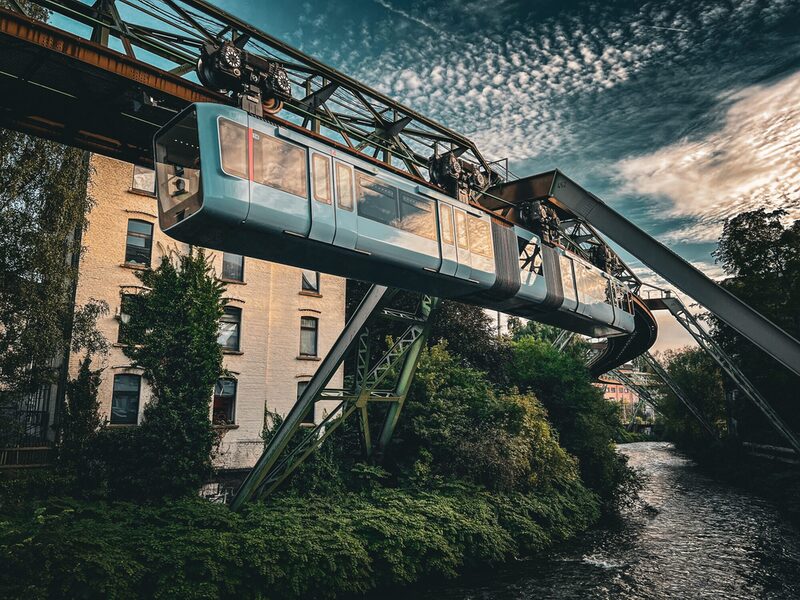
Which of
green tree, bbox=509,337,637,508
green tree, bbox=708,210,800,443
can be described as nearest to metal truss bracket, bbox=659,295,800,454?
green tree, bbox=708,210,800,443

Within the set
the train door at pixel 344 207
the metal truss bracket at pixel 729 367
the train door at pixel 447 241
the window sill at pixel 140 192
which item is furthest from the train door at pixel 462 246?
the metal truss bracket at pixel 729 367

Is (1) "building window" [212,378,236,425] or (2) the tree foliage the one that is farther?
(1) "building window" [212,378,236,425]

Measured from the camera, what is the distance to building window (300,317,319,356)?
80.8 ft

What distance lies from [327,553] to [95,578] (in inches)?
182

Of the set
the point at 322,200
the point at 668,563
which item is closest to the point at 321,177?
the point at 322,200

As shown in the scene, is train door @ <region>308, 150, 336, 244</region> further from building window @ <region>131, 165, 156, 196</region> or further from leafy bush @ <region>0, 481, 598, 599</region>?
building window @ <region>131, 165, 156, 196</region>

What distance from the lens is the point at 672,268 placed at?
12.4 metres

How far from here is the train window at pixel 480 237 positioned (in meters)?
10.5

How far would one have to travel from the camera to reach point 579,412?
79.4 feet

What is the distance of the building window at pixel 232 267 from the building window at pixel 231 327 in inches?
54.9

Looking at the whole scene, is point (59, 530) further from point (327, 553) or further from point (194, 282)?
point (194, 282)

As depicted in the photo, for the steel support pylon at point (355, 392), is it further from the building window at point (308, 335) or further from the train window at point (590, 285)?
the building window at point (308, 335)

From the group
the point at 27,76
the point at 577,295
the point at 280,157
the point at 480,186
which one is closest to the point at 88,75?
the point at 27,76

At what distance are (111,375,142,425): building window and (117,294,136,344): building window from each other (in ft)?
5.12
